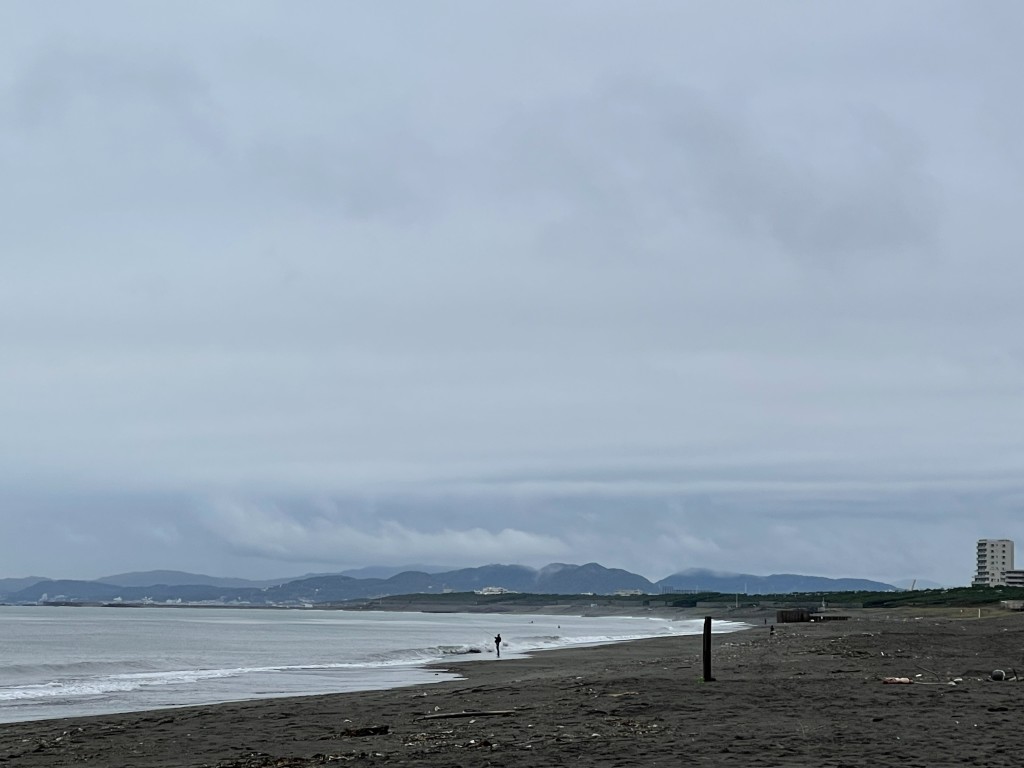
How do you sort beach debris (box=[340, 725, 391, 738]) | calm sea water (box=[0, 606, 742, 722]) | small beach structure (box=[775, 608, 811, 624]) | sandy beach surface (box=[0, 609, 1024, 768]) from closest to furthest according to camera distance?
1. sandy beach surface (box=[0, 609, 1024, 768])
2. beach debris (box=[340, 725, 391, 738])
3. calm sea water (box=[0, 606, 742, 722])
4. small beach structure (box=[775, 608, 811, 624])

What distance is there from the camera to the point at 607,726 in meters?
21.8

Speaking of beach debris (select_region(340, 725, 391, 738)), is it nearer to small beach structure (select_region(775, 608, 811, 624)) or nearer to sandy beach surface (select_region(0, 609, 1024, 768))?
sandy beach surface (select_region(0, 609, 1024, 768))

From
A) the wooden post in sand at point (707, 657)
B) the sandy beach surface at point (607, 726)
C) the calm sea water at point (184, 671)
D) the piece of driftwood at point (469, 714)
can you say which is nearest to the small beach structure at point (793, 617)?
the calm sea water at point (184, 671)

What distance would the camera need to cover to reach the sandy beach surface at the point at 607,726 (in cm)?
1833

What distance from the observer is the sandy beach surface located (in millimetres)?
18328

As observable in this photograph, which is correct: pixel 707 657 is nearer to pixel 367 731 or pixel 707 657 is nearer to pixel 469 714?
pixel 469 714

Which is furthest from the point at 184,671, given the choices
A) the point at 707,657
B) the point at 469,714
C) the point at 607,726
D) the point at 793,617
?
the point at 793,617

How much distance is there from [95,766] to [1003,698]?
18.2m

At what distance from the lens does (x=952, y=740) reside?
18844 mm

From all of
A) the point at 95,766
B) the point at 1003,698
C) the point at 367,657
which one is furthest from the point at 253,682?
the point at 1003,698

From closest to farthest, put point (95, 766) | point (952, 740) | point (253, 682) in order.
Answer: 1. point (952, 740)
2. point (95, 766)
3. point (253, 682)

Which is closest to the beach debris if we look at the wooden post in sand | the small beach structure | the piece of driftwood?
the piece of driftwood

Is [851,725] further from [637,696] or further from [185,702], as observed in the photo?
[185,702]

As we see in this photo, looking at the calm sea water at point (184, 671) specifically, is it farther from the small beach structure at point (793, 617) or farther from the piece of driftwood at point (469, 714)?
the small beach structure at point (793, 617)
